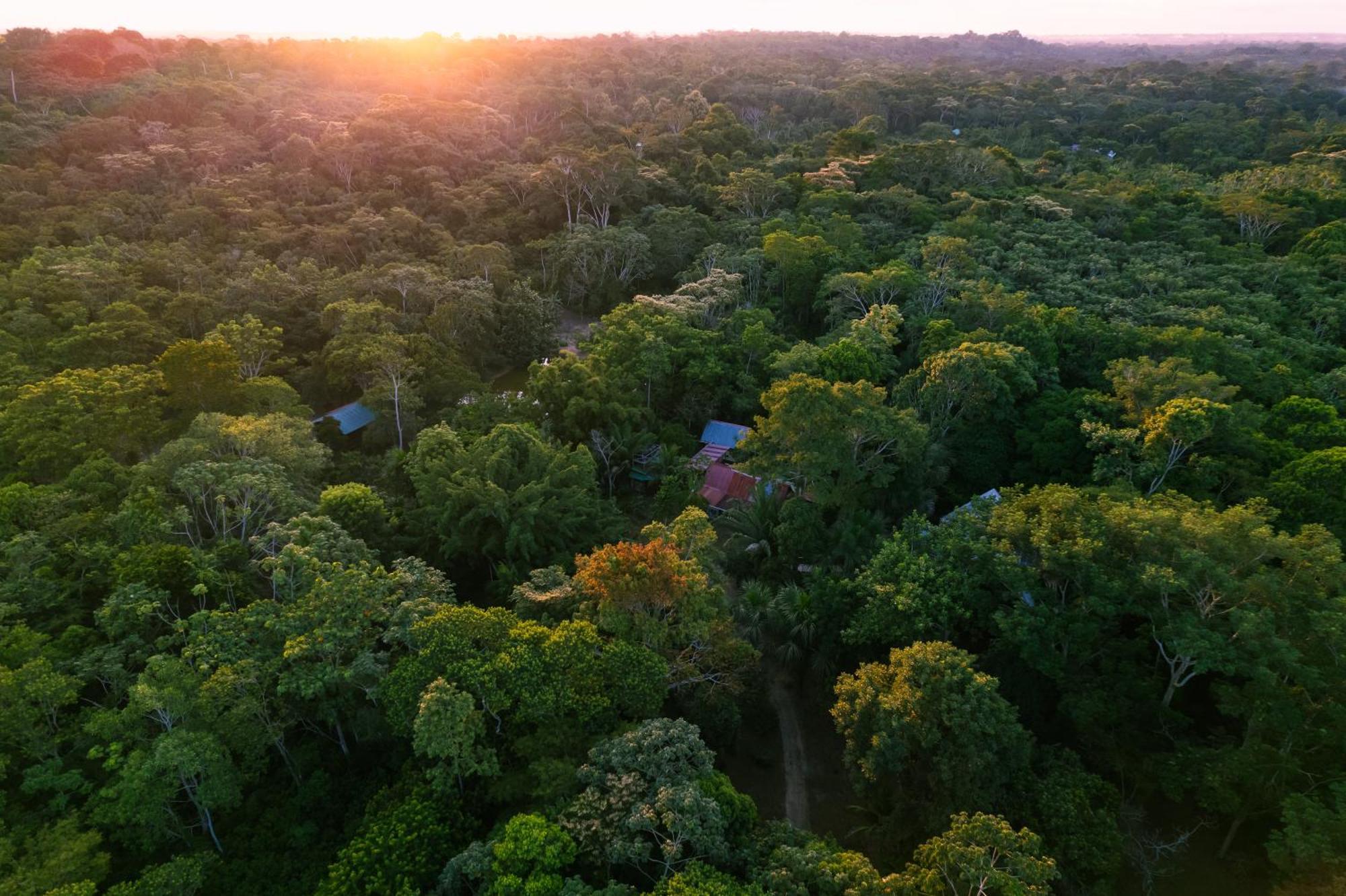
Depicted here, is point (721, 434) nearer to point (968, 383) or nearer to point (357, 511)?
point (968, 383)

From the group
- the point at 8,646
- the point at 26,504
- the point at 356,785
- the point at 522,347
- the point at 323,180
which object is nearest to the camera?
the point at 8,646

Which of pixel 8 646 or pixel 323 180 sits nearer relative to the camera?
pixel 8 646

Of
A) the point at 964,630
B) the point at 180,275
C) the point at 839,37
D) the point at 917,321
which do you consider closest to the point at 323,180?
the point at 180,275

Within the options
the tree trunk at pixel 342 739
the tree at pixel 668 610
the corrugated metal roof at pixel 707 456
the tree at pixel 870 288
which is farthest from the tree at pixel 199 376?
the tree at pixel 870 288

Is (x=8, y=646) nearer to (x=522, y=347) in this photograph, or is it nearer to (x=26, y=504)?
(x=26, y=504)

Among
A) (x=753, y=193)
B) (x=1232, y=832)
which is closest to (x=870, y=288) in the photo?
(x=753, y=193)
